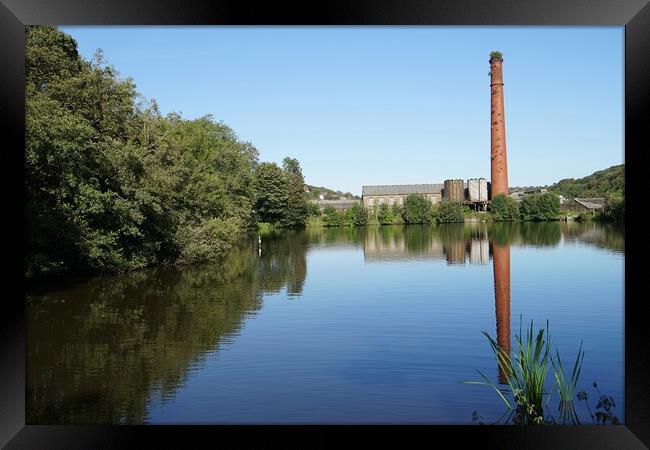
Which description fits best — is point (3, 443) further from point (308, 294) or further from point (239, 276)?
point (239, 276)

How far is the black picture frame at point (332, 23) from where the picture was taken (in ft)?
13.0

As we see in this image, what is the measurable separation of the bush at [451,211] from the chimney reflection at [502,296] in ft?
98.2

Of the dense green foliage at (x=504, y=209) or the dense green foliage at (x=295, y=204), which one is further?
the dense green foliage at (x=295, y=204)

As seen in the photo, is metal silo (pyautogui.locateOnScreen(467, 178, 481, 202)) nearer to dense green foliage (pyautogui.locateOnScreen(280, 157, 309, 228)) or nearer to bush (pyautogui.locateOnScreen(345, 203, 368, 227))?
bush (pyautogui.locateOnScreen(345, 203, 368, 227))

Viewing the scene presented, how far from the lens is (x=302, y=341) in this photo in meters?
9.59

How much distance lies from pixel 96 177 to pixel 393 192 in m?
52.0

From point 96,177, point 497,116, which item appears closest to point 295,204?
point 497,116

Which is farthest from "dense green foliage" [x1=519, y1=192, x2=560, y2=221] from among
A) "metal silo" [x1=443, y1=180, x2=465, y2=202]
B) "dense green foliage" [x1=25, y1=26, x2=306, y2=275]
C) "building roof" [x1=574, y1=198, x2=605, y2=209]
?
"dense green foliage" [x1=25, y1=26, x2=306, y2=275]

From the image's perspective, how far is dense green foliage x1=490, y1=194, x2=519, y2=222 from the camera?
49375 mm

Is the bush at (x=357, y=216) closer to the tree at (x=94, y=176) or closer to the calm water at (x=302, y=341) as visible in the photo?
the tree at (x=94, y=176)

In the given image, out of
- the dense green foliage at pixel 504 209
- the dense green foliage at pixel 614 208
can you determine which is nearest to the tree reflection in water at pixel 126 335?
the dense green foliage at pixel 614 208

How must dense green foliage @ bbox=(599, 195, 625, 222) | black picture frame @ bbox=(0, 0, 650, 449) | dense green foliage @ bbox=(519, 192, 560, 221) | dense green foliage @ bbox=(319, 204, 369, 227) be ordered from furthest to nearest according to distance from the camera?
dense green foliage @ bbox=(319, 204, 369, 227), dense green foliage @ bbox=(519, 192, 560, 221), dense green foliage @ bbox=(599, 195, 625, 222), black picture frame @ bbox=(0, 0, 650, 449)

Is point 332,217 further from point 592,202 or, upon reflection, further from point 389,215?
point 592,202

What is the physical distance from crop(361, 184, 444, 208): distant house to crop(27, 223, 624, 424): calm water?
148 ft
